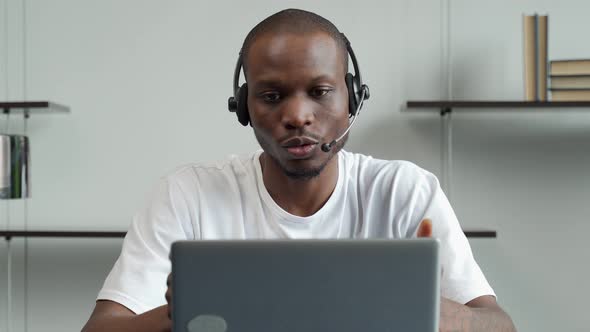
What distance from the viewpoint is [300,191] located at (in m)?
1.15

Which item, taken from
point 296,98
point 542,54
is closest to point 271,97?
point 296,98

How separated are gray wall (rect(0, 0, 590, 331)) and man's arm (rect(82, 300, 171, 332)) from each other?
3.67 ft

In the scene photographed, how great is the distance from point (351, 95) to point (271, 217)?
0.26 metres

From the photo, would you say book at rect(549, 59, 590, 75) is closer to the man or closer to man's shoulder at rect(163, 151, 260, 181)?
the man

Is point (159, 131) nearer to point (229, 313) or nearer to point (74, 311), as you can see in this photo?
point (74, 311)

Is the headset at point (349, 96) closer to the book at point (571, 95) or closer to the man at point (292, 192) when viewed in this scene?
the man at point (292, 192)

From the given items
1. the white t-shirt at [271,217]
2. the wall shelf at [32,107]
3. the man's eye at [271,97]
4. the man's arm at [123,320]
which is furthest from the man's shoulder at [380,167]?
the wall shelf at [32,107]

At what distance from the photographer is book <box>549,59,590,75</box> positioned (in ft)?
6.01

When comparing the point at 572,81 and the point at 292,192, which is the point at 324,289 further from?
the point at 572,81

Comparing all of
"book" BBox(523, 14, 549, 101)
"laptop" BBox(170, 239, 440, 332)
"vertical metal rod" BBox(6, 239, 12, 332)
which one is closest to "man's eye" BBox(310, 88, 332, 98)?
"laptop" BBox(170, 239, 440, 332)

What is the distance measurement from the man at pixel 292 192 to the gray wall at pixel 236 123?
93 centimetres

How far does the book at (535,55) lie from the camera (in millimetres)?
1844

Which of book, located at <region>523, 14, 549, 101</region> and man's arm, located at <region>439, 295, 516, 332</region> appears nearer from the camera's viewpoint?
man's arm, located at <region>439, 295, 516, 332</region>

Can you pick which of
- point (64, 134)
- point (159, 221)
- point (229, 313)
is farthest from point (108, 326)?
A: point (64, 134)
